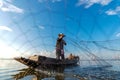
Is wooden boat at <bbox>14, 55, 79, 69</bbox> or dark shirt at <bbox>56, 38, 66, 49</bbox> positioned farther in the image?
dark shirt at <bbox>56, 38, 66, 49</bbox>

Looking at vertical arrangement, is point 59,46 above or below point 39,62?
above

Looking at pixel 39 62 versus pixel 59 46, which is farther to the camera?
pixel 59 46

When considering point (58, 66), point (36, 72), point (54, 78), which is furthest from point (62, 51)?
point (36, 72)

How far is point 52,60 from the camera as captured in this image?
25844 millimetres

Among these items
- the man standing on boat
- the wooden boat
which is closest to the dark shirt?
the man standing on boat

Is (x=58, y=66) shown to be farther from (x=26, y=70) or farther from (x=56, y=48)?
(x=26, y=70)

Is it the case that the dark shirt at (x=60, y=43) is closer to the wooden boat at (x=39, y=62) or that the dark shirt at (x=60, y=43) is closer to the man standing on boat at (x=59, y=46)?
the man standing on boat at (x=59, y=46)

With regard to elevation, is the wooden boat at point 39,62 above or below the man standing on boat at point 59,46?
below

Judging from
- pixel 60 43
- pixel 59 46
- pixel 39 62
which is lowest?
pixel 39 62

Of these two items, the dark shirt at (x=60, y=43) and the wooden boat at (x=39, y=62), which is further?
the dark shirt at (x=60, y=43)

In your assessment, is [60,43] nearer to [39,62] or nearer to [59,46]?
[59,46]

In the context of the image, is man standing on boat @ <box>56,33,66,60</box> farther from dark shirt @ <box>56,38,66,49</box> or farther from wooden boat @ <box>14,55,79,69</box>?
wooden boat @ <box>14,55,79,69</box>

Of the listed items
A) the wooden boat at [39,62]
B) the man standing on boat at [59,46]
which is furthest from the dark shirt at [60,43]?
the wooden boat at [39,62]

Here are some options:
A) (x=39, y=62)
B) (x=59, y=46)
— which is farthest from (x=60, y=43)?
(x=39, y=62)
